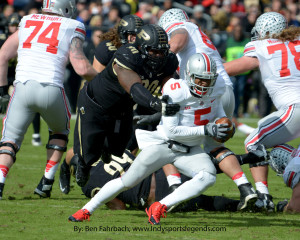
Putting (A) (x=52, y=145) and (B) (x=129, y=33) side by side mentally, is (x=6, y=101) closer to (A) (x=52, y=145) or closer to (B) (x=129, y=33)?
(A) (x=52, y=145)

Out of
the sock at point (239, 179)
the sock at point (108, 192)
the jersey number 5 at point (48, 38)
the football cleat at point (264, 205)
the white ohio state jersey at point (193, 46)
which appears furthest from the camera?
the white ohio state jersey at point (193, 46)

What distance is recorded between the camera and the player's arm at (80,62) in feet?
21.7

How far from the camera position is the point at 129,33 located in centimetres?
722

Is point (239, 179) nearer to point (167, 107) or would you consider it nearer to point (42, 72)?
point (167, 107)

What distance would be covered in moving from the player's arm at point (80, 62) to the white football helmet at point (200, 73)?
1509 mm

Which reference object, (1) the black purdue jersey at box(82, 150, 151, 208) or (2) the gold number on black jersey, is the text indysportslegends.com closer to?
(1) the black purdue jersey at box(82, 150, 151, 208)

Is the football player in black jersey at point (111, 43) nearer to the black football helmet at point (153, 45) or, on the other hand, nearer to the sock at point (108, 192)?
the black football helmet at point (153, 45)

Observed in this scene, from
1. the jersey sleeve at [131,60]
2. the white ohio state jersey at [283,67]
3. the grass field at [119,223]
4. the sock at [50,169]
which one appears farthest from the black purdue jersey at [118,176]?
the white ohio state jersey at [283,67]

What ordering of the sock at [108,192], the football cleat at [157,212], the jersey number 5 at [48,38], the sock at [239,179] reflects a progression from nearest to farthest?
the football cleat at [157,212] → the sock at [108,192] → the sock at [239,179] → the jersey number 5 at [48,38]

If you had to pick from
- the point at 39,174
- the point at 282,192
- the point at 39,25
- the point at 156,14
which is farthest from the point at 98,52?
the point at 156,14

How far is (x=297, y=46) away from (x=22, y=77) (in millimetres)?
2650

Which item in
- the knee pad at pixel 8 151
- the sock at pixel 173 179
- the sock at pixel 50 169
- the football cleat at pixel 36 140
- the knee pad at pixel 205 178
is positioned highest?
the knee pad at pixel 205 178

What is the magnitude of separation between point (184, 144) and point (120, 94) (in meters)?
0.94

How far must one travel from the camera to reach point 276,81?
6660 millimetres
